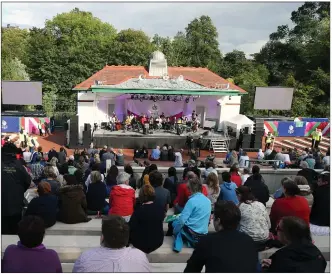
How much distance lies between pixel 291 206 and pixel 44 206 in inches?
119

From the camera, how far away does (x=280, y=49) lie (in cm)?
3722

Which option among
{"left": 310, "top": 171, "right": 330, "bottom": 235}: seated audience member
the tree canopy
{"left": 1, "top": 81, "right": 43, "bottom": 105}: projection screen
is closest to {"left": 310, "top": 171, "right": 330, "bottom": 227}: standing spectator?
{"left": 310, "top": 171, "right": 330, "bottom": 235}: seated audience member

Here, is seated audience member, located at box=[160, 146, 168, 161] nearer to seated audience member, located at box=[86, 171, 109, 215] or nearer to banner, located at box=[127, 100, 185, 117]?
banner, located at box=[127, 100, 185, 117]

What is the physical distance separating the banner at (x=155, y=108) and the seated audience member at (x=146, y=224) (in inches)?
726

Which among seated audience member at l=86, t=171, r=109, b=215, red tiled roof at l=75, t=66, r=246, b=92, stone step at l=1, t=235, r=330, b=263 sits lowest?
stone step at l=1, t=235, r=330, b=263

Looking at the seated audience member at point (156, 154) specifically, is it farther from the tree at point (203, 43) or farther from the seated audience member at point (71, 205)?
the tree at point (203, 43)

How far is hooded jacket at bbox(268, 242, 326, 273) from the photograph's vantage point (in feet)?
8.91

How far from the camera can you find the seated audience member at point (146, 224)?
12.9 ft

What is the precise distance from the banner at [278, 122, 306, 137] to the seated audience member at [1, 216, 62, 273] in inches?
841

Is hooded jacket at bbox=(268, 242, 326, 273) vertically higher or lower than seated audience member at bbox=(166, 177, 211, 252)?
higher

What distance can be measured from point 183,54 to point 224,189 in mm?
33819

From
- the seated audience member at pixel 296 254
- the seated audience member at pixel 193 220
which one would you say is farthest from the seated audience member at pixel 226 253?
the seated audience member at pixel 193 220

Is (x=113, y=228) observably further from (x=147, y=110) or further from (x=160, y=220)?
(x=147, y=110)

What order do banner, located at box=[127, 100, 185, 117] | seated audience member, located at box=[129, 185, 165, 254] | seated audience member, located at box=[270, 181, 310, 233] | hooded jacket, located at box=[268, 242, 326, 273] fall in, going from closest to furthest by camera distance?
hooded jacket, located at box=[268, 242, 326, 273] < seated audience member, located at box=[129, 185, 165, 254] < seated audience member, located at box=[270, 181, 310, 233] < banner, located at box=[127, 100, 185, 117]
